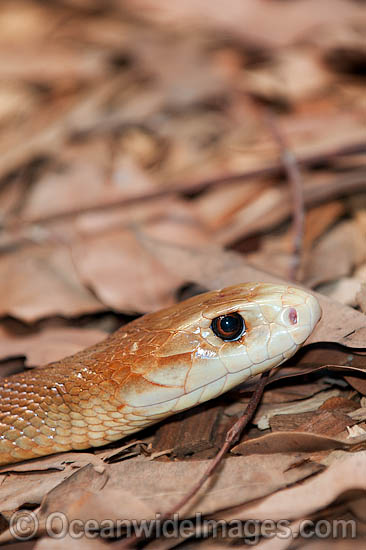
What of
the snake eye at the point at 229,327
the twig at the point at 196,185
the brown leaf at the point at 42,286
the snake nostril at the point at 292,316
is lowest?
the brown leaf at the point at 42,286

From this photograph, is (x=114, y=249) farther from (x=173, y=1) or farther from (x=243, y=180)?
(x=173, y=1)

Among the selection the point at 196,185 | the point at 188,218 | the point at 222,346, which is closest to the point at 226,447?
the point at 222,346

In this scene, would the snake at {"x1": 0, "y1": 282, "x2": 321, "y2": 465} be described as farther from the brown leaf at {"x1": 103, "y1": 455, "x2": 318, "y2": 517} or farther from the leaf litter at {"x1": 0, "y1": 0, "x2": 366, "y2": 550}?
the brown leaf at {"x1": 103, "y1": 455, "x2": 318, "y2": 517}

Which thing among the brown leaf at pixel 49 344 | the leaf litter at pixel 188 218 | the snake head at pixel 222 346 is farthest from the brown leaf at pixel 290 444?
the brown leaf at pixel 49 344

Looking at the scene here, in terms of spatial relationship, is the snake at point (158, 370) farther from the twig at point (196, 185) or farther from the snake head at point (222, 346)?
the twig at point (196, 185)

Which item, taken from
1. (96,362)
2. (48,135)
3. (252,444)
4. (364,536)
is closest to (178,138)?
(48,135)
